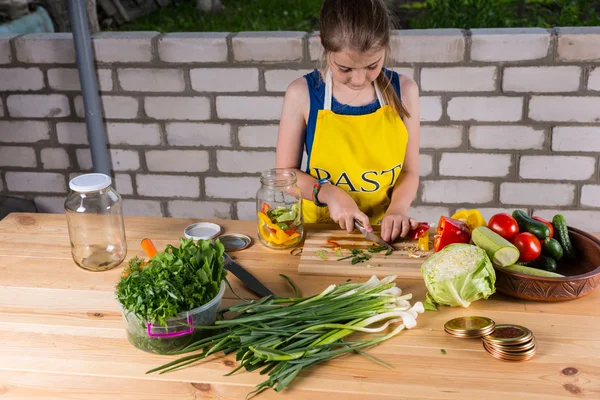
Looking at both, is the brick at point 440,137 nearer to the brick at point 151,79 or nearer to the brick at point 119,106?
the brick at point 151,79

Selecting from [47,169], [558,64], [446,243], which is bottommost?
[47,169]

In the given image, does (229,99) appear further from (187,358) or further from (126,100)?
(187,358)

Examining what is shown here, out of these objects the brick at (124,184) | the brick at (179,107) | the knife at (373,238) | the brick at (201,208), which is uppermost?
the brick at (179,107)

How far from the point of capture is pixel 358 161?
2.68 meters

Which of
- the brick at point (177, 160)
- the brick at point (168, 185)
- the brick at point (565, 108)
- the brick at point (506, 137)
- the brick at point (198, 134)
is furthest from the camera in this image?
the brick at point (168, 185)

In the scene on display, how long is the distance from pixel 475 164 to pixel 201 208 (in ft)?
5.89

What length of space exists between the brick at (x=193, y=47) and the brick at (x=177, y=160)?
59 centimetres

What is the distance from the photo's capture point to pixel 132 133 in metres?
4.08

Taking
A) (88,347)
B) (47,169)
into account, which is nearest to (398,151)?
(88,347)

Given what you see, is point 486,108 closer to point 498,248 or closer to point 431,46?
point 431,46

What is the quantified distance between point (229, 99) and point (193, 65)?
293 millimetres

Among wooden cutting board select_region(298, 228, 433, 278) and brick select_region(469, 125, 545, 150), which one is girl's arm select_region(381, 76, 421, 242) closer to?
wooden cutting board select_region(298, 228, 433, 278)

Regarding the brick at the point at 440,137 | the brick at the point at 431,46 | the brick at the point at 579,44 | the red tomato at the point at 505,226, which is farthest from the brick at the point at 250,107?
the red tomato at the point at 505,226

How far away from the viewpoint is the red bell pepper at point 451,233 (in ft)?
6.57
